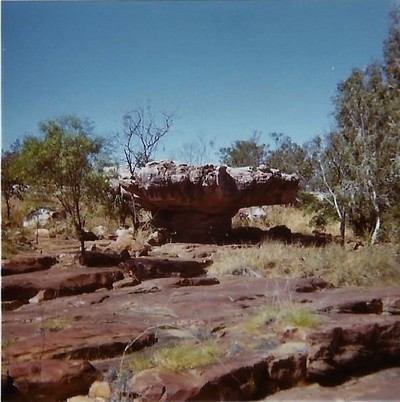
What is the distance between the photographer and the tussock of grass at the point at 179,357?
2424 mm

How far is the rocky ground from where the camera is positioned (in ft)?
7.48

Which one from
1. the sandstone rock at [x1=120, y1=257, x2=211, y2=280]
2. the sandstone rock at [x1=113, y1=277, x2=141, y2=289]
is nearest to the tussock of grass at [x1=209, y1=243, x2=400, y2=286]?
the sandstone rock at [x1=120, y1=257, x2=211, y2=280]

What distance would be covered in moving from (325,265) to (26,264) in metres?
2.62

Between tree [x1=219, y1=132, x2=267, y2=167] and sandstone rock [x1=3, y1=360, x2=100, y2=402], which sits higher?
tree [x1=219, y1=132, x2=267, y2=167]

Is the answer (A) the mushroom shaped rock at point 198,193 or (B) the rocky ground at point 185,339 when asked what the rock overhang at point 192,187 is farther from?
(B) the rocky ground at point 185,339

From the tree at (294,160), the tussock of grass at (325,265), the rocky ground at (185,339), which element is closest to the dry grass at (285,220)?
the tree at (294,160)

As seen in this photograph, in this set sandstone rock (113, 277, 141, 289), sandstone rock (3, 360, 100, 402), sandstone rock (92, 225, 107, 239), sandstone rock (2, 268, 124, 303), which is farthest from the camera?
sandstone rock (92, 225, 107, 239)

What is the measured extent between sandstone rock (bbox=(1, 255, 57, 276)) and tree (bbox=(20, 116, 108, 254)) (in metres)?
0.38

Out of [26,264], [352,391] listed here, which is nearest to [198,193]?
[26,264]

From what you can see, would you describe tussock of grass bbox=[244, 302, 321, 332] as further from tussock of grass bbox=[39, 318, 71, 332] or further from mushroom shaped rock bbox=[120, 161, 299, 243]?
mushroom shaped rock bbox=[120, 161, 299, 243]

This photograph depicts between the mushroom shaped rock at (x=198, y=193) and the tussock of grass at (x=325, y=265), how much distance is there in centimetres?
163

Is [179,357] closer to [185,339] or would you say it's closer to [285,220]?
[185,339]

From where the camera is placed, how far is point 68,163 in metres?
3.87

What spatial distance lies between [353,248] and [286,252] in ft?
3.65
